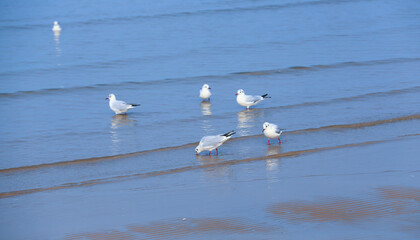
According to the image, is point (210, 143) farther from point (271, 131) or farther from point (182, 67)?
point (182, 67)

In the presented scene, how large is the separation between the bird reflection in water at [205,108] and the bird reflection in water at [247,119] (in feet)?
2.63

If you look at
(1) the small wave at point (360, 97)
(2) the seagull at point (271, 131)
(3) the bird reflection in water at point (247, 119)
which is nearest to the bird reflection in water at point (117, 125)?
(3) the bird reflection in water at point (247, 119)

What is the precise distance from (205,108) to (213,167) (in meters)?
5.25

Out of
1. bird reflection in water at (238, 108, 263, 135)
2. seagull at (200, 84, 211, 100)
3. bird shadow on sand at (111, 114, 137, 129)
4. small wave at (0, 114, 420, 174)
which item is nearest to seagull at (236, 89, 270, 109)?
bird reflection in water at (238, 108, 263, 135)

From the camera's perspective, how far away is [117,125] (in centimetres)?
1566

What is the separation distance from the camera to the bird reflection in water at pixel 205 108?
1628 cm

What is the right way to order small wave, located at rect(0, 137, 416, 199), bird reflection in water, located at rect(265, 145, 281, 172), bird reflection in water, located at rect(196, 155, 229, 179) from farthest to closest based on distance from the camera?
bird reflection in water, located at rect(265, 145, 281, 172), bird reflection in water, located at rect(196, 155, 229, 179), small wave, located at rect(0, 137, 416, 199)

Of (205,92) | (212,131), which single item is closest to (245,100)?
(205,92)

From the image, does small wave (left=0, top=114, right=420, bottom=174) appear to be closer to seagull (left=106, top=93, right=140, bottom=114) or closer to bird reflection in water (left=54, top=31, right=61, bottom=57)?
seagull (left=106, top=93, right=140, bottom=114)

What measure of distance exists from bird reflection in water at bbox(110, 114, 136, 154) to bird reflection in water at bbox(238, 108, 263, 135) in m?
2.65

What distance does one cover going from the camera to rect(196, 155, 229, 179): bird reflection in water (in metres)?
11.2

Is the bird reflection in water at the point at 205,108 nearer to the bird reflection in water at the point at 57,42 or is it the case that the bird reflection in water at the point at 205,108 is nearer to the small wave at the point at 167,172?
the small wave at the point at 167,172

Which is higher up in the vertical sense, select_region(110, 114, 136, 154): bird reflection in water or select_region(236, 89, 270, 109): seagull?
select_region(236, 89, 270, 109): seagull

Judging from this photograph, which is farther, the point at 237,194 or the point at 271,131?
the point at 271,131
